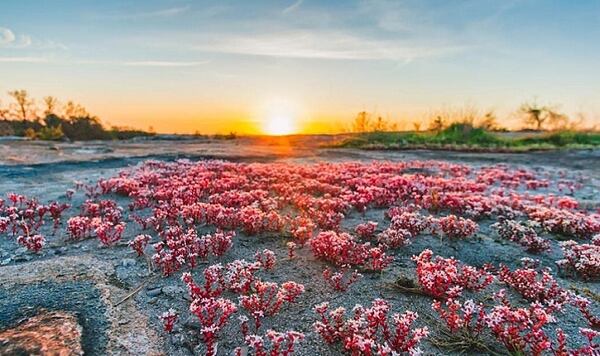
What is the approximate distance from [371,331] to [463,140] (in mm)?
31596

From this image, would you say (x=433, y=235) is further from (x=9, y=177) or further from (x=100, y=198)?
(x=9, y=177)

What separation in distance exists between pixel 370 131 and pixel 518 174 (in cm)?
2393

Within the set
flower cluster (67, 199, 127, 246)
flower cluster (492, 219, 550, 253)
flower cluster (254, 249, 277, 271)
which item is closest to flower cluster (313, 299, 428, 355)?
flower cluster (254, 249, 277, 271)

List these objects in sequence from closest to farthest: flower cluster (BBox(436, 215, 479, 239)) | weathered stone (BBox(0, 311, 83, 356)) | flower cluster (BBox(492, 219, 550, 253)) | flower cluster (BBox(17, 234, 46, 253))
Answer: weathered stone (BBox(0, 311, 83, 356)), flower cluster (BBox(17, 234, 46, 253)), flower cluster (BBox(492, 219, 550, 253)), flower cluster (BBox(436, 215, 479, 239))

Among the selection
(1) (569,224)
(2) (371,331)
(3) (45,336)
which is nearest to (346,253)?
(2) (371,331)

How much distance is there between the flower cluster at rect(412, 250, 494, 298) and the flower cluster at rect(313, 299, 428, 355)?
82 cm

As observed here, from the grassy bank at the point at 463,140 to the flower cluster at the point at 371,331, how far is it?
83.2 ft

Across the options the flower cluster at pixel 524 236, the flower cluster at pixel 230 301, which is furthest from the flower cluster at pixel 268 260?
the flower cluster at pixel 524 236

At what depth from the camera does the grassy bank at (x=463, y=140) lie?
1184 inches

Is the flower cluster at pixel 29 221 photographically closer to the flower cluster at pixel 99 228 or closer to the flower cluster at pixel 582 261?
the flower cluster at pixel 99 228

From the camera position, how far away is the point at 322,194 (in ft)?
38.2

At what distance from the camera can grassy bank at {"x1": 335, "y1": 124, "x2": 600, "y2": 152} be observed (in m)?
30.1

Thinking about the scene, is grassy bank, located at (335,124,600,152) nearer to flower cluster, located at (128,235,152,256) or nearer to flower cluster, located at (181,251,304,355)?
flower cluster, located at (128,235,152,256)

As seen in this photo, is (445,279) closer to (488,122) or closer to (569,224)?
(569,224)
